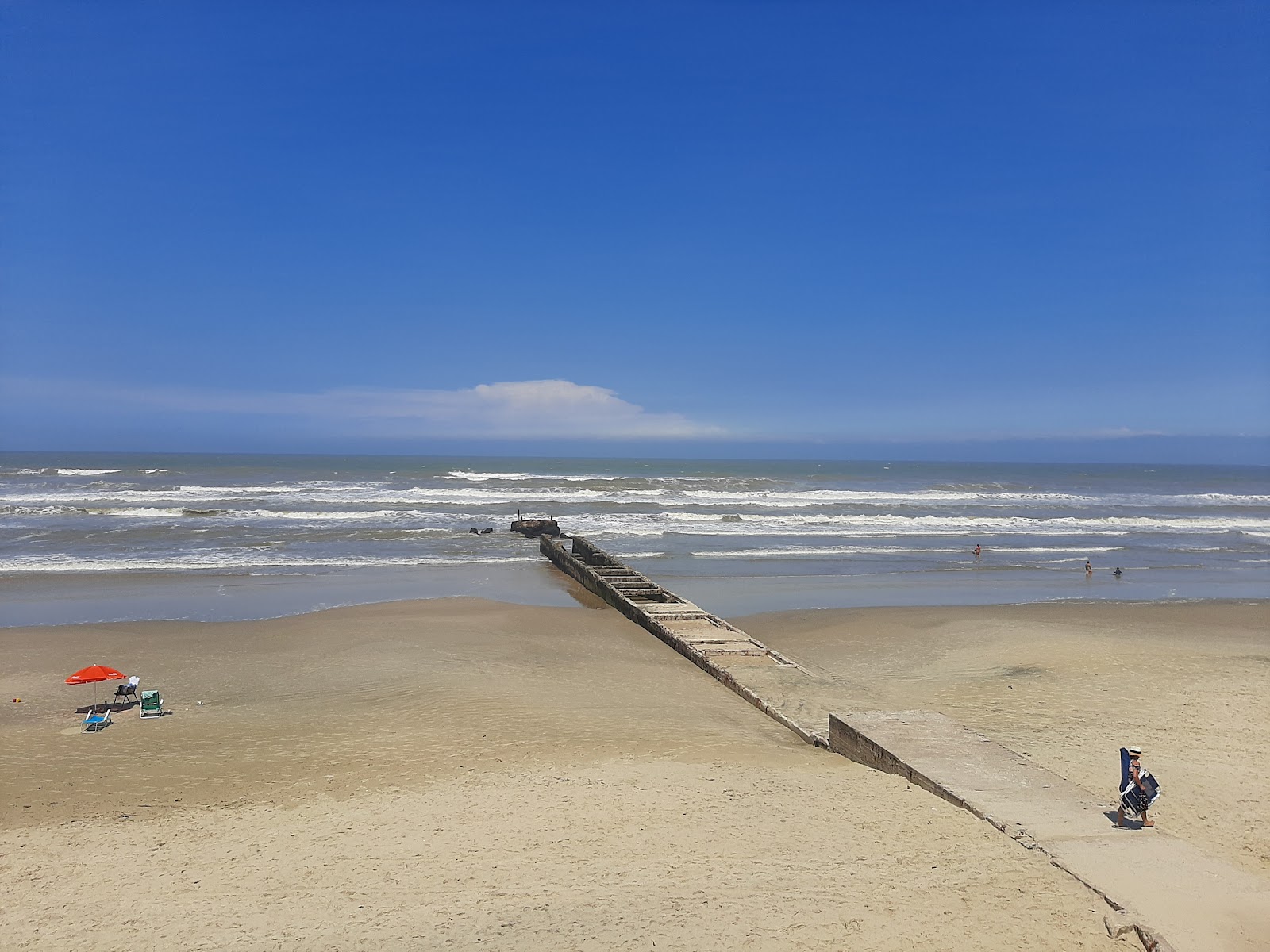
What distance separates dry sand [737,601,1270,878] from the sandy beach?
68 mm

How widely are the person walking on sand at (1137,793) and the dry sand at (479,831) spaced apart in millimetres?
1082

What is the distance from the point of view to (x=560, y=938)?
17.4 feet

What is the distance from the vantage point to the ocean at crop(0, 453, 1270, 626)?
20.1 meters

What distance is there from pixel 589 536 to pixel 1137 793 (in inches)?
1073

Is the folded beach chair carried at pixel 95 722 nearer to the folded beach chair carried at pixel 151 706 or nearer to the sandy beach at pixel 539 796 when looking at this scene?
the sandy beach at pixel 539 796

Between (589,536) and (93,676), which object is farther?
(589,536)

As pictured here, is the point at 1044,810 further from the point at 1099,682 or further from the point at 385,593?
the point at 385,593

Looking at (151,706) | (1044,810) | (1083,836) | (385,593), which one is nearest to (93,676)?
(151,706)

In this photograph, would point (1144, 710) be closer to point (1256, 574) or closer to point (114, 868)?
point (114, 868)

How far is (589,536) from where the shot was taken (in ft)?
109

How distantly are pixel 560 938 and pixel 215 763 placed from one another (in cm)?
533

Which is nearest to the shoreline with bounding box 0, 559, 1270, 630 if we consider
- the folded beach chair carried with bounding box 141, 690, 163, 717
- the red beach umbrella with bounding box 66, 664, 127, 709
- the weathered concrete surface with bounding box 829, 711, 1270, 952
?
the red beach umbrella with bounding box 66, 664, 127, 709

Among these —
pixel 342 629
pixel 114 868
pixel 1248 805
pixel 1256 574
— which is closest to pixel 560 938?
pixel 114 868

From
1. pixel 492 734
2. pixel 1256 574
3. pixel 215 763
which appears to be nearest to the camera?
pixel 215 763
